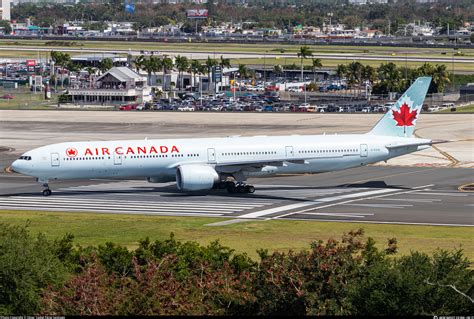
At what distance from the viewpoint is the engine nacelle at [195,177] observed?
80.6m

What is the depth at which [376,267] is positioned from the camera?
128 ft

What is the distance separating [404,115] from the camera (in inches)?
3506

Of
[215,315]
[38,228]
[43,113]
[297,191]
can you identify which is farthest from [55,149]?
[43,113]

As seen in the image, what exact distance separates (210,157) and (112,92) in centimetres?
10911

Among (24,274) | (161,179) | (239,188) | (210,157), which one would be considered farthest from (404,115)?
(24,274)

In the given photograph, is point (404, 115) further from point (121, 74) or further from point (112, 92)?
point (121, 74)

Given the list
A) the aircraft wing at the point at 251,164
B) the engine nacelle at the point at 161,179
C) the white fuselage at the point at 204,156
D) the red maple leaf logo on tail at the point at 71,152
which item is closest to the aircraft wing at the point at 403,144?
the white fuselage at the point at 204,156

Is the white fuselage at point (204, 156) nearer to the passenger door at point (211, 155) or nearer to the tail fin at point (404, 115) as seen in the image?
the passenger door at point (211, 155)

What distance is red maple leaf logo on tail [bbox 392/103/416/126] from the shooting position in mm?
88938

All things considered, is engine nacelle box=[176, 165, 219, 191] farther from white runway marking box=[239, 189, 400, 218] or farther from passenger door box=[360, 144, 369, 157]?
passenger door box=[360, 144, 369, 157]

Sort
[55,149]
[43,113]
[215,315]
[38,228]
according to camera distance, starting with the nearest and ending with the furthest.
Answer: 1. [215,315]
2. [38,228]
3. [55,149]
4. [43,113]

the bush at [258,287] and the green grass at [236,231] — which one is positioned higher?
the bush at [258,287]

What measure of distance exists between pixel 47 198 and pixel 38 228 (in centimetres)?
1352

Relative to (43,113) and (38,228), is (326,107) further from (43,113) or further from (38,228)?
(38,228)
